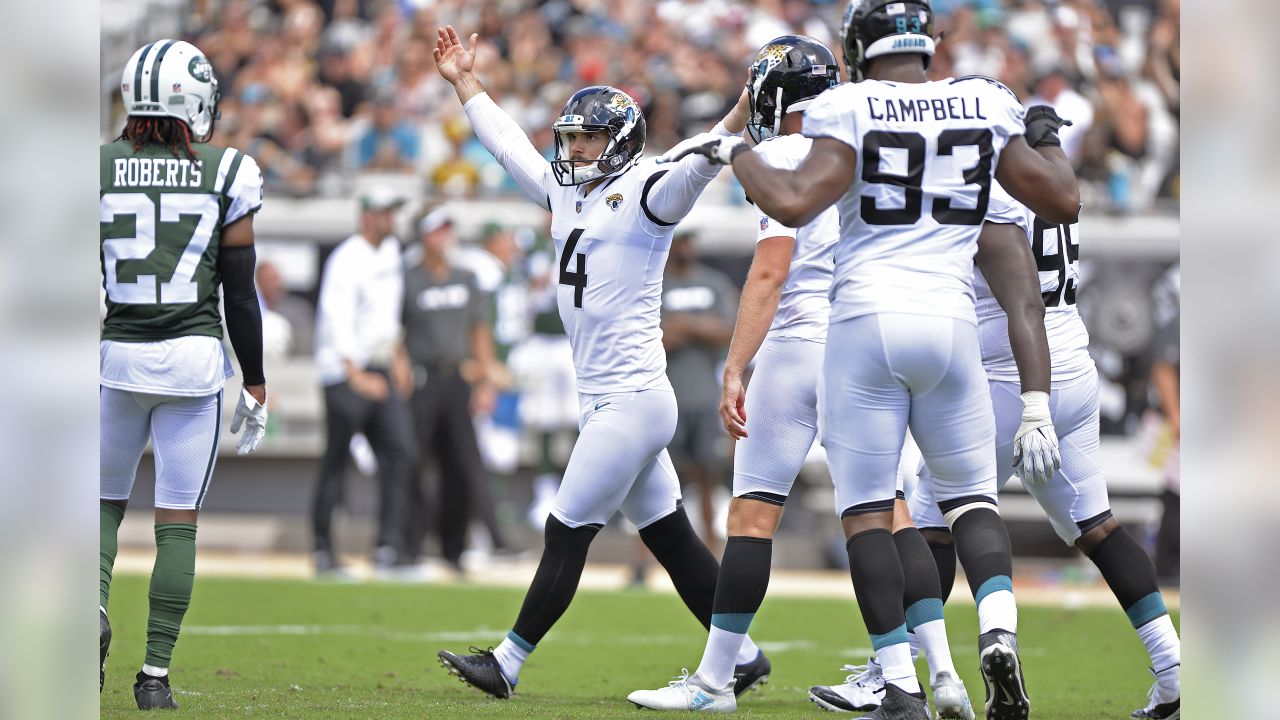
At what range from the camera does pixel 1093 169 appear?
45.0ft

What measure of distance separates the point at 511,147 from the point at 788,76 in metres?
1.18

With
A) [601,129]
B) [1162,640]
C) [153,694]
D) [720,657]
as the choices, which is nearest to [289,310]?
[601,129]

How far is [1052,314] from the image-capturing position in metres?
5.62

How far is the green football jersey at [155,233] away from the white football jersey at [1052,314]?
2681mm

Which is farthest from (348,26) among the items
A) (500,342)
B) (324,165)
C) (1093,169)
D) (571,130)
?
(571,130)

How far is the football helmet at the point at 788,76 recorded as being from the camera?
219 inches

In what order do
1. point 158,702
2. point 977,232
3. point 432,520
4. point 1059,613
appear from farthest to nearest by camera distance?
1. point 432,520
2. point 1059,613
3. point 158,702
4. point 977,232

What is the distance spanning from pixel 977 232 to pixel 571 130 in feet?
5.61

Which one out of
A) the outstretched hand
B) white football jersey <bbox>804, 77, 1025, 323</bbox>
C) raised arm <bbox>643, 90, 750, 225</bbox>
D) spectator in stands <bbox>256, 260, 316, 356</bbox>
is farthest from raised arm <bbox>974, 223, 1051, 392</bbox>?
spectator in stands <bbox>256, 260, 316, 356</bbox>

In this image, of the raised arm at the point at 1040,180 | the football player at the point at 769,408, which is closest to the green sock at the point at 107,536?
the football player at the point at 769,408

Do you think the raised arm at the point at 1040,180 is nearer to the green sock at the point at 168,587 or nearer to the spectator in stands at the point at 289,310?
the green sock at the point at 168,587

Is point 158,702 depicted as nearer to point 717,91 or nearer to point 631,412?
point 631,412

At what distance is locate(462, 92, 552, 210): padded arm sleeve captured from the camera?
6.09 meters

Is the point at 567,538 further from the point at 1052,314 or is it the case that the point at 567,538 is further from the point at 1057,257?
the point at 1057,257
